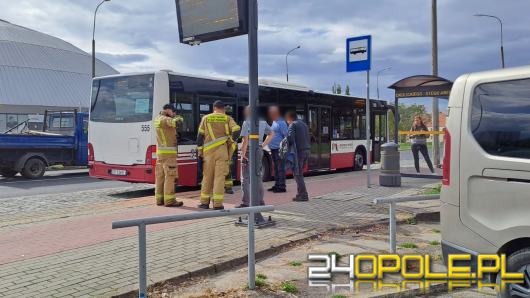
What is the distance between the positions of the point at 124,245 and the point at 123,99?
6.20 m

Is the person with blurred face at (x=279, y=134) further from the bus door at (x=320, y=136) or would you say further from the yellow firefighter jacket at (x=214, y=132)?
the bus door at (x=320, y=136)

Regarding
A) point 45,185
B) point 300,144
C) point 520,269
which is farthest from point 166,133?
point 45,185

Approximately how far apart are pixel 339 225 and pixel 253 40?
3.01 metres

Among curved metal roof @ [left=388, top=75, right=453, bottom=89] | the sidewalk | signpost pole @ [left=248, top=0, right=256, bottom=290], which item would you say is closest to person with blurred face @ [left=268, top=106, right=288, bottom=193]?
the sidewalk

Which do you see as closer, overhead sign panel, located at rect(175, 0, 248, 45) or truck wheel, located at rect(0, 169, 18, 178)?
overhead sign panel, located at rect(175, 0, 248, 45)

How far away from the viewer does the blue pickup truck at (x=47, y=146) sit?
15.2 metres

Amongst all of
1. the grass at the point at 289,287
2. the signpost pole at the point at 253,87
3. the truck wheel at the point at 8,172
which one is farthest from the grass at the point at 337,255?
the truck wheel at the point at 8,172

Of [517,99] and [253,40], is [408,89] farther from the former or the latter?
[517,99]

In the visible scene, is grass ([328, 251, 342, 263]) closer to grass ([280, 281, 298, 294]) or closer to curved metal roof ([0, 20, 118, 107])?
grass ([280, 281, 298, 294])

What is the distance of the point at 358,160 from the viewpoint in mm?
18000

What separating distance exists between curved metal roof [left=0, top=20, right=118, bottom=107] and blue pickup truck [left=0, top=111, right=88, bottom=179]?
4487cm

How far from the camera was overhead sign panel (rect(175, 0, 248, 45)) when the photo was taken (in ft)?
21.7

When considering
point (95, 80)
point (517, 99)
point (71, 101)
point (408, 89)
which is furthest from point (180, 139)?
point (71, 101)

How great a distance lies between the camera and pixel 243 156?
7941 millimetres
